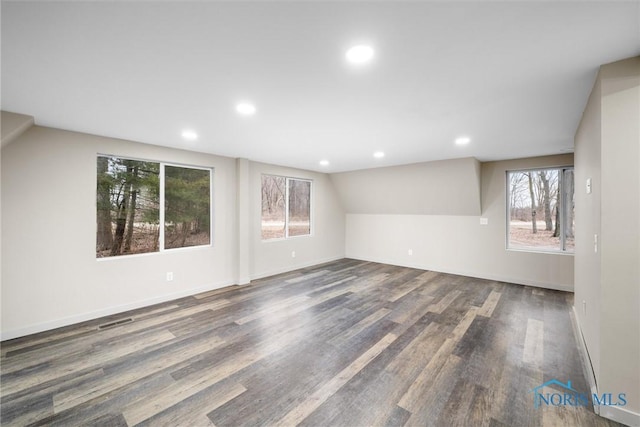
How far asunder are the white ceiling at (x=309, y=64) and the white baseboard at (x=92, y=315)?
2223 millimetres

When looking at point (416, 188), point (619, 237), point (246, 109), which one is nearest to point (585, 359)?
point (619, 237)

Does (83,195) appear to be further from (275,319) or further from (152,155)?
(275,319)

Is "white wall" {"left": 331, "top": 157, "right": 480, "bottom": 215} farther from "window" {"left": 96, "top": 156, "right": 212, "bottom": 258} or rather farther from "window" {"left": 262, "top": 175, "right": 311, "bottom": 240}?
"window" {"left": 96, "top": 156, "right": 212, "bottom": 258}

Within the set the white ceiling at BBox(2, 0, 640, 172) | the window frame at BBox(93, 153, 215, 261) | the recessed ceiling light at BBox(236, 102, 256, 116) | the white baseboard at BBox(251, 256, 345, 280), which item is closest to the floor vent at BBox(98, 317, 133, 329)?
the window frame at BBox(93, 153, 215, 261)

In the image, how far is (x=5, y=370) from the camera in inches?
87.1

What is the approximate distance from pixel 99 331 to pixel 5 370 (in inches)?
28.8

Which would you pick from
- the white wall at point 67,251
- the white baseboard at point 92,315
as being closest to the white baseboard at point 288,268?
the white wall at point 67,251

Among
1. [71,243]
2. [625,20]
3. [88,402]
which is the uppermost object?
[625,20]

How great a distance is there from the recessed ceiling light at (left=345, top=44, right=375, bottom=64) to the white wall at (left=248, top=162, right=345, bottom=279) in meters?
3.63

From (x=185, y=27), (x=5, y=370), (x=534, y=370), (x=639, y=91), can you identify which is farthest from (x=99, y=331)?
(x=639, y=91)

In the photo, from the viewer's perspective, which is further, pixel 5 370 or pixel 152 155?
pixel 152 155

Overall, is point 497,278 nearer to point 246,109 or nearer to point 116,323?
point 246,109

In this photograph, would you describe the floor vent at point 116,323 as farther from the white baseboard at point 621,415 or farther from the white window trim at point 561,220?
the white window trim at point 561,220

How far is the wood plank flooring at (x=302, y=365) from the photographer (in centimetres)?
175
